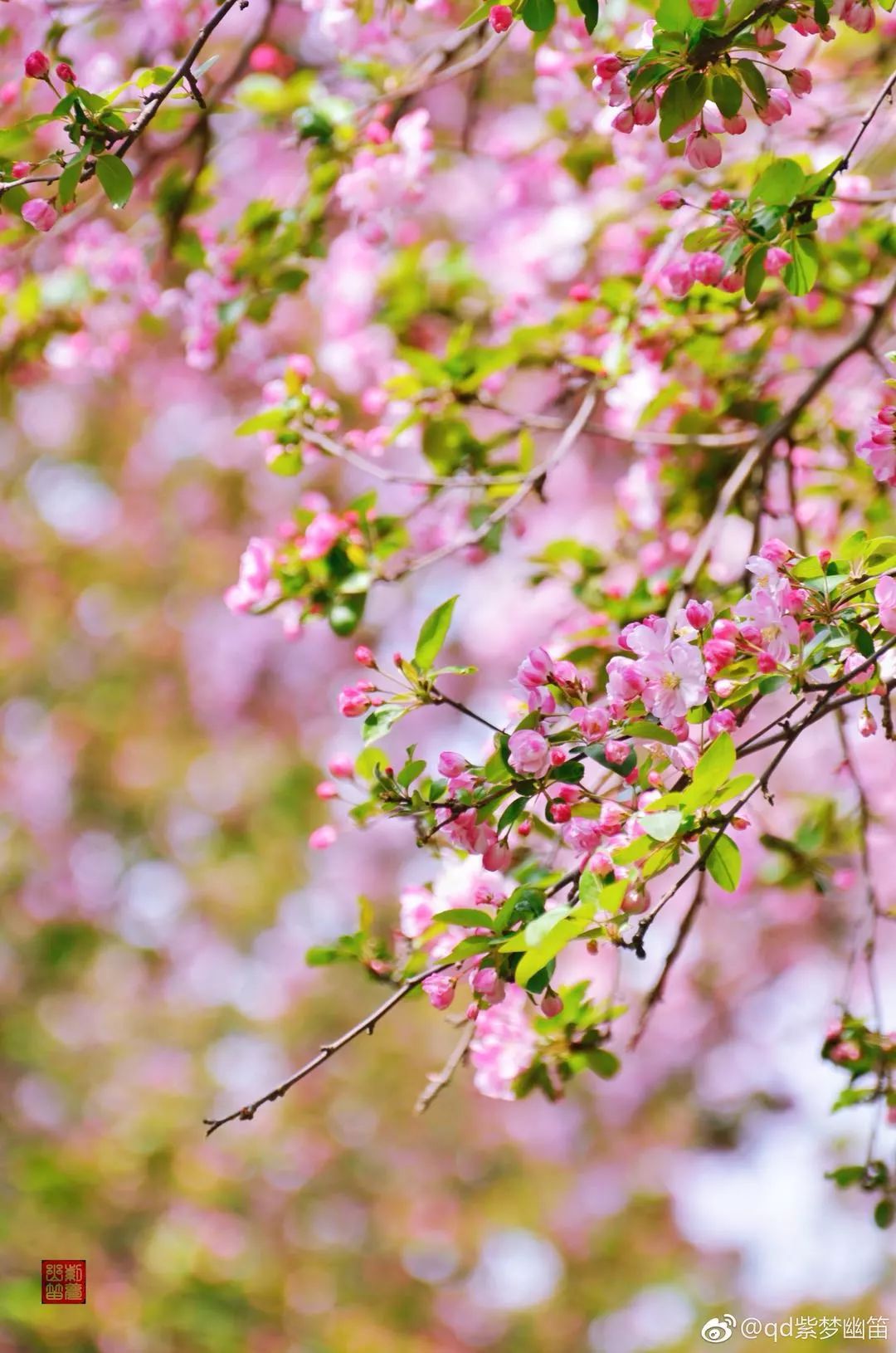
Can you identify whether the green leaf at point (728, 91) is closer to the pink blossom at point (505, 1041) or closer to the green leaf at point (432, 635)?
the green leaf at point (432, 635)

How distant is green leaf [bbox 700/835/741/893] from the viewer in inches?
38.6

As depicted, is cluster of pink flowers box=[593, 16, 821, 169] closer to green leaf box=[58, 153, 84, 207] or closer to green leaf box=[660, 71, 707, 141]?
green leaf box=[660, 71, 707, 141]

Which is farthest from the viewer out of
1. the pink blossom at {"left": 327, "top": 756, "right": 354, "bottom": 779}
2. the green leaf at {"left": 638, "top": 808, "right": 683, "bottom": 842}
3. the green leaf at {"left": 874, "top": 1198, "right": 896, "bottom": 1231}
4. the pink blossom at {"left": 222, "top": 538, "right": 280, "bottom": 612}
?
the pink blossom at {"left": 222, "top": 538, "right": 280, "bottom": 612}

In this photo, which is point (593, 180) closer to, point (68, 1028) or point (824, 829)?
point (824, 829)

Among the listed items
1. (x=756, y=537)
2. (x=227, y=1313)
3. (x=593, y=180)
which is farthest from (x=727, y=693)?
(x=227, y=1313)

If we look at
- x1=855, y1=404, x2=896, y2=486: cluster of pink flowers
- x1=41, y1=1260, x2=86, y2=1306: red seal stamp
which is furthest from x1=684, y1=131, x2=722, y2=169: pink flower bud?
x1=41, y1=1260, x2=86, y2=1306: red seal stamp

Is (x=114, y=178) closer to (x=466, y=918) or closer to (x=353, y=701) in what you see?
(x=353, y=701)

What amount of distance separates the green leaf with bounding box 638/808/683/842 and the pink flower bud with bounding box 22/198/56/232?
702 mm

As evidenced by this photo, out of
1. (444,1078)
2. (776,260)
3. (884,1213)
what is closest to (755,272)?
(776,260)

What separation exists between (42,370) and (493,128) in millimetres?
1165

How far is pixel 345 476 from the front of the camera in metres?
4.34

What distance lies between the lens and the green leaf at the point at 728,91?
977 millimetres

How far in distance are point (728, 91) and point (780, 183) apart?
0.34ft

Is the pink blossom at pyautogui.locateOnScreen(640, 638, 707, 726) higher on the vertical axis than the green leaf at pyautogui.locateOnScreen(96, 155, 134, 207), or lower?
lower
